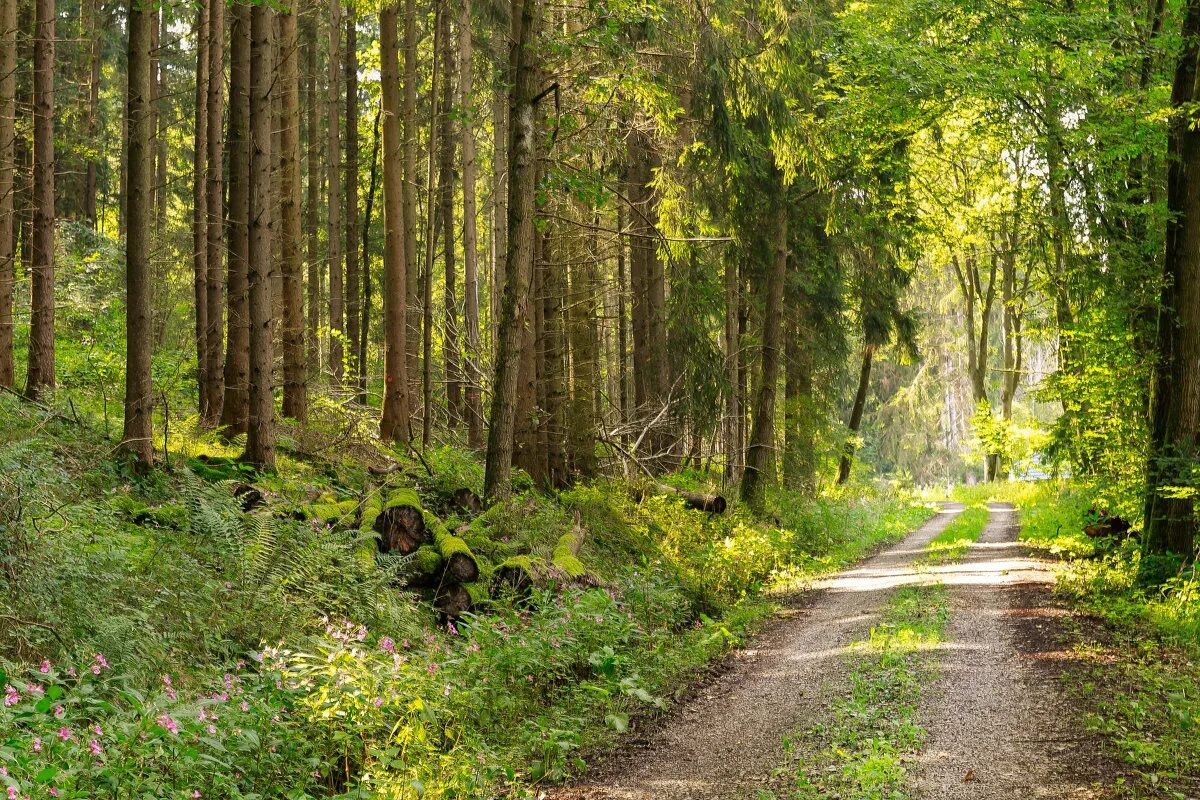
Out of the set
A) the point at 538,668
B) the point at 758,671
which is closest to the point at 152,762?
the point at 538,668

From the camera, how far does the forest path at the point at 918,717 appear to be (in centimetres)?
600

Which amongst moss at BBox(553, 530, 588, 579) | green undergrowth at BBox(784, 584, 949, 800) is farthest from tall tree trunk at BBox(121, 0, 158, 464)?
green undergrowth at BBox(784, 584, 949, 800)

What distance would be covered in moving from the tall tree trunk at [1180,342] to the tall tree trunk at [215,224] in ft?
43.3

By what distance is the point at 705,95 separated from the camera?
604 inches

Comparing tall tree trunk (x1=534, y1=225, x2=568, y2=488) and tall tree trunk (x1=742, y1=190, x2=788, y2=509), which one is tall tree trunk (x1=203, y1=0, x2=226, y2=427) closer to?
tall tree trunk (x1=534, y1=225, x2=568, y2=488)

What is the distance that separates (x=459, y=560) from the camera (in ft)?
31.8

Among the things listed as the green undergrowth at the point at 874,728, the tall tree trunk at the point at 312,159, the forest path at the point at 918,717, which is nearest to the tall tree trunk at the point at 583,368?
the forest path at the point at 918,717

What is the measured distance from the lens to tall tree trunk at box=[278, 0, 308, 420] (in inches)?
577

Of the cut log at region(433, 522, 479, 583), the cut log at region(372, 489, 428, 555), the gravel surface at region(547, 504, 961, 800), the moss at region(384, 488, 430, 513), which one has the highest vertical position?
the moss at region(384, 488, 430, 513)

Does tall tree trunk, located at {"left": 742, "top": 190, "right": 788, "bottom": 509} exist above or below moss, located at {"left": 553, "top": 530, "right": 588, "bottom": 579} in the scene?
→ above

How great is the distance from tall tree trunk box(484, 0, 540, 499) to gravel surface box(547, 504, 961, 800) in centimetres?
392

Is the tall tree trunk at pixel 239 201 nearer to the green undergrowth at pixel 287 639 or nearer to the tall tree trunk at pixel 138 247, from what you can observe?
the green undergrowth at pixel 287 639

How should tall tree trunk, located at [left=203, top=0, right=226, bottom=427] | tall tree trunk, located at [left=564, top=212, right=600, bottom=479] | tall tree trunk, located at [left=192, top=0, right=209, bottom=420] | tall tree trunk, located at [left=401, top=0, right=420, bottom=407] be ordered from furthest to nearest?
tall tree trunk, located at [left=401, top=0, right=420, bottom=407]
tall tree trunk, located at [left=564, top=212, right=600, bottom=479]
tall tree trunk, located at [left=192, top=0, right=209, bottom=420]
tall tree trunk, located at [left=203, top=0, right=226, bottom=427]

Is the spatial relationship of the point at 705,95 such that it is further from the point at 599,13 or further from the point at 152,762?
the point at 152,762
